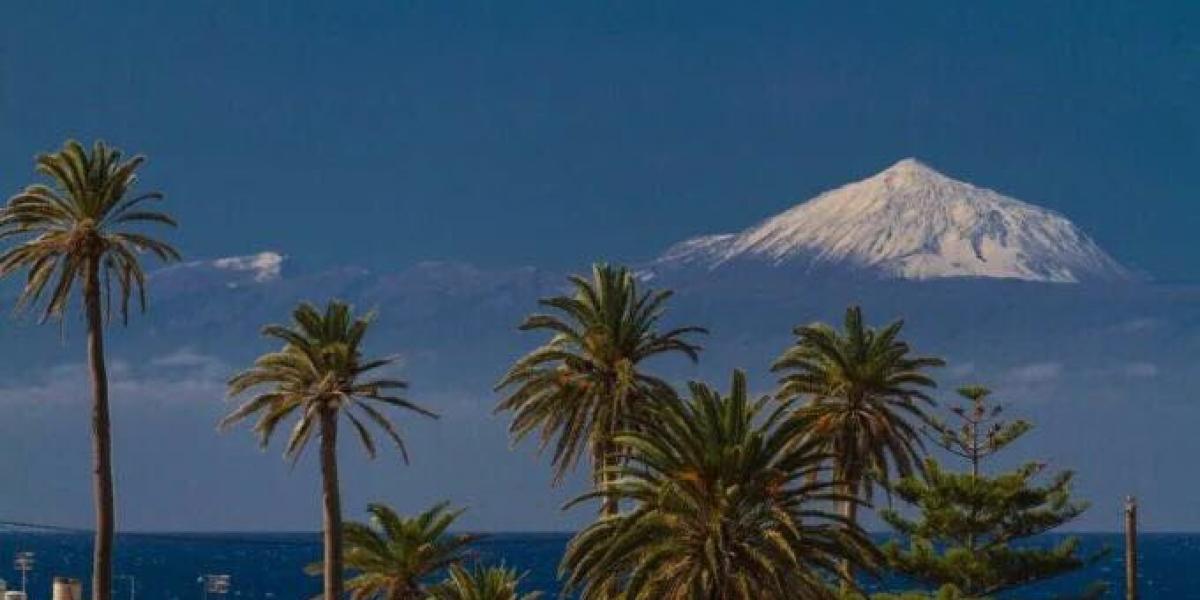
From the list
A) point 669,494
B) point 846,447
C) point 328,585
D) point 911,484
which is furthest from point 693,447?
point 911,484

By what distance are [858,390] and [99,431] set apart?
31814mm

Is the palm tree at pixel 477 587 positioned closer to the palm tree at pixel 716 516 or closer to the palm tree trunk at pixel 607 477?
the palm tree trunk at pixel 607 477

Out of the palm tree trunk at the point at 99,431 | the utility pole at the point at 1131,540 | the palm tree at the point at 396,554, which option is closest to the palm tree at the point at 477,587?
the palm tree at the point at 396,554

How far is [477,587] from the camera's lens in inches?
3519

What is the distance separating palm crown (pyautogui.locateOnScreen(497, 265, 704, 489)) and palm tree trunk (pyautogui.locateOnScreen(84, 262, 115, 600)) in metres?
15.9

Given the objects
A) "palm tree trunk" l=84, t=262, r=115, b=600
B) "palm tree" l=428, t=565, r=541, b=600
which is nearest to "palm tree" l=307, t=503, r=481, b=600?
"palm tree" l=428, t=565, r=541, b=600

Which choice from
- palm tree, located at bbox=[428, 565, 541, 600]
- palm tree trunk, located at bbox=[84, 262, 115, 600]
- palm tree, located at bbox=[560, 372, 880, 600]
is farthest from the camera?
palm tree, located at bbox=[428, 565, 541, 600]

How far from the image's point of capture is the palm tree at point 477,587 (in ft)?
291

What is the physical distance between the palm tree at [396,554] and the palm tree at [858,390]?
15.4m

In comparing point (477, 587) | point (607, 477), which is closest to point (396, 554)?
point (477, 587)

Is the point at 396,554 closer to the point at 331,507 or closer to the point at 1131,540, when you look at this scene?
the point at 331,507

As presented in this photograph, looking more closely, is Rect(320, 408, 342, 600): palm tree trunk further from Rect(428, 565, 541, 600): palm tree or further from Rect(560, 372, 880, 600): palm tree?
Rect(560, 372, 880, 600): palm tree

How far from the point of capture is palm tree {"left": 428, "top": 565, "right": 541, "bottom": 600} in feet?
291

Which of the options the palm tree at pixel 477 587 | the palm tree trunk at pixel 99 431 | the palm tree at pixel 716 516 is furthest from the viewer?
the palm tree at pixel 477 587
